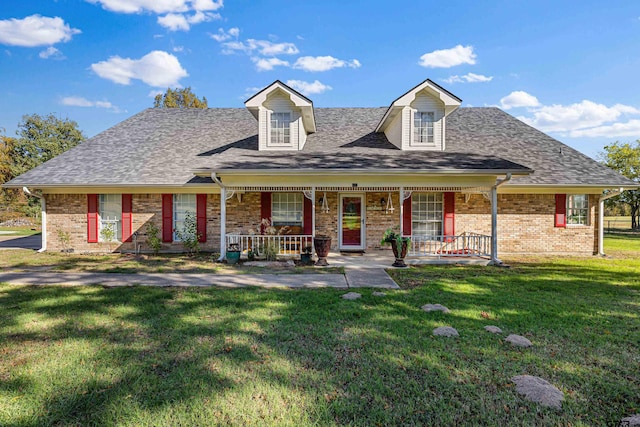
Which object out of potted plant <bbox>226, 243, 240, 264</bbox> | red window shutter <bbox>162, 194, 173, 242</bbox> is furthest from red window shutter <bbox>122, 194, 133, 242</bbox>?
potted plant <bbox>226, 243, 240, 264</bbox>

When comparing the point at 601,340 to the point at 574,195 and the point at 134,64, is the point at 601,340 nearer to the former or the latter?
the point at 574,195

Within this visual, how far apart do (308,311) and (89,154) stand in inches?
505

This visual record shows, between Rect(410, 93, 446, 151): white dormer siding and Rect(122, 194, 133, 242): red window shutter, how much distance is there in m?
10.5

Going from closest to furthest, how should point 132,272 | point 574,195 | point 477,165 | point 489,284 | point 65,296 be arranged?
1. point 65,296
2. point 489,284
3. point 132,272
4. point 477,165
5. point 574,195

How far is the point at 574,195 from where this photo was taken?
1159cm

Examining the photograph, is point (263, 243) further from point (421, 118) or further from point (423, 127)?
point (421, 118)

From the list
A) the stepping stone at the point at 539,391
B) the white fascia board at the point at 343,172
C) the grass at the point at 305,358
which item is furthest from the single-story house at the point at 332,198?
the stepping stone at the point at 539,391

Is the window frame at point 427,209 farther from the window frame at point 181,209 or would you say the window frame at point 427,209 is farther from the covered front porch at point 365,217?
the window frame at point 181,209

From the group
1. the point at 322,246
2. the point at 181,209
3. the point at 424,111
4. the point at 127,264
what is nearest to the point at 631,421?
the point at 322,246

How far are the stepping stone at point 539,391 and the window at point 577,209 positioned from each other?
1120 centimetres

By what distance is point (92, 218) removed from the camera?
1188 centimetres

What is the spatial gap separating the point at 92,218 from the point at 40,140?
3763 cm

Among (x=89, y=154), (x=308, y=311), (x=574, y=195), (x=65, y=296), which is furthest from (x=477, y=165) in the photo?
Answer: (x=89, y=154)

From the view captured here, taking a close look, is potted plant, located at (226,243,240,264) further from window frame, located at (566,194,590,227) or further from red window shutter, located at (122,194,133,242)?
window frame, located at (566,194,590,227)
